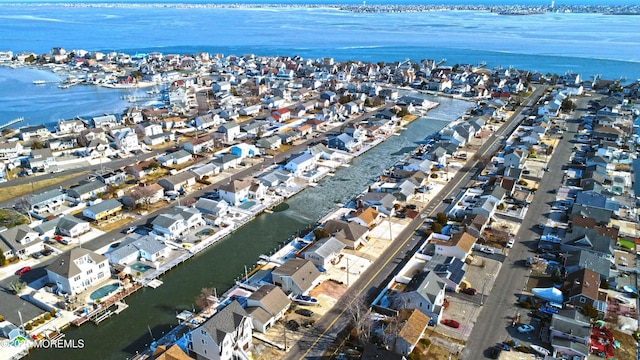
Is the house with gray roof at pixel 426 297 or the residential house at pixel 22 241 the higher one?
the house with gray roof at pixel 426 297

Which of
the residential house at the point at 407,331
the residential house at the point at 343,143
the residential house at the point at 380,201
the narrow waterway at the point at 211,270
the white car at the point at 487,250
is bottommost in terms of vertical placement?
the narrow waterway at the point at 211,270

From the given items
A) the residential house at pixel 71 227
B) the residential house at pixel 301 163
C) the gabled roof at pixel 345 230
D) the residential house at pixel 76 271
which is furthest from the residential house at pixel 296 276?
the residential house at pixel 301 163

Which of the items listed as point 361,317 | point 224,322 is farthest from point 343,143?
point 224,322

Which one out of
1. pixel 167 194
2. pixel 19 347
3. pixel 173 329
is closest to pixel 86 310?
pixel 19 347

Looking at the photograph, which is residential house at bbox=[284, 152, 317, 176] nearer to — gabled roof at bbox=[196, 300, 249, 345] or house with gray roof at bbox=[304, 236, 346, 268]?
house with gray roof at bbox=[304, 236, 346, 268]

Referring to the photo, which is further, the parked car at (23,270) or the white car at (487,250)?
the white car at (487,250)

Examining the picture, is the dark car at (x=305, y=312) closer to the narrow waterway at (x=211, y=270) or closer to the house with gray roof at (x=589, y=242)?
the narrow waterway at (x=211, y=270)

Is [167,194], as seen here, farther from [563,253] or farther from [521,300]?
[563,253]
